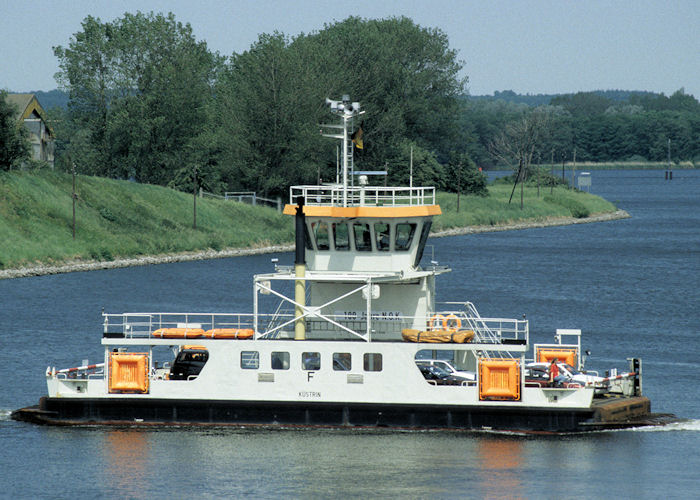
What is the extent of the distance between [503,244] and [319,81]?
25.4m

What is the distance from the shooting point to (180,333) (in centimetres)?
3869

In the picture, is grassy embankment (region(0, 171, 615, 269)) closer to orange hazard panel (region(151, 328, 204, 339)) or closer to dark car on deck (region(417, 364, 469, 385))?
orange hazard panel (region(151, 328, 204, 339))

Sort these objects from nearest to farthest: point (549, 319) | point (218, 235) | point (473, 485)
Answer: point (473, 485) → point (549, 319) → point (218, 235)

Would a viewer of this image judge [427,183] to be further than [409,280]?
Yes

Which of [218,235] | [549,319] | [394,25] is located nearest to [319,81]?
[218,235]

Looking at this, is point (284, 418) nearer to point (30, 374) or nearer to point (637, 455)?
point (637, 455)

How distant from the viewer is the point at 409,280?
40.0 metres

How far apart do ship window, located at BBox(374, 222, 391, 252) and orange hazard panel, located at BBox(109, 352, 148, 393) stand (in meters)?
8.70

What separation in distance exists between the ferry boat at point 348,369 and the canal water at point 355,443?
0.61 m

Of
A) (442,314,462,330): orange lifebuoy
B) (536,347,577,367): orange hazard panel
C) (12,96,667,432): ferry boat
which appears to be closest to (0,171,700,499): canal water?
(12,96,667,432): ferry boat

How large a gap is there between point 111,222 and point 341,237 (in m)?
67.0

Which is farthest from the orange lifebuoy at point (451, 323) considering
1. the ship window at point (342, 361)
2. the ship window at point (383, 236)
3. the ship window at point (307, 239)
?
the ship window at point (307, 239)

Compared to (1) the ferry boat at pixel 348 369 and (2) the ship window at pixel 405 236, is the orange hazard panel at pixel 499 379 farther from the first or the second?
(2) the ship window at pixel 405 236

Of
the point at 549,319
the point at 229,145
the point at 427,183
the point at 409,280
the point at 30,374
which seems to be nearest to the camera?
the point at 409,280
